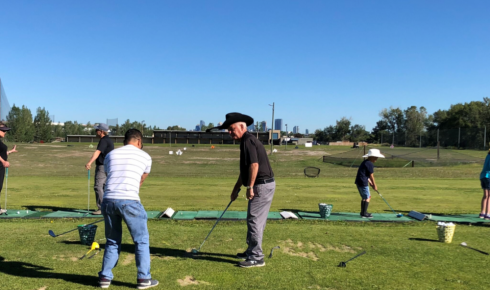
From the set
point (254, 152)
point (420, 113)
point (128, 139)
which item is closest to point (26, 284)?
point (128, 139)

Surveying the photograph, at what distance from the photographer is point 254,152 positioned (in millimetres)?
5500

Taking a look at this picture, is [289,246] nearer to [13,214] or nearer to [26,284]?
[26,284]

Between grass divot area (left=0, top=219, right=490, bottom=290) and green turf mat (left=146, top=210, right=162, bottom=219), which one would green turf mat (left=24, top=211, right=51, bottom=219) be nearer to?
grass divot area (left=0, top=219, right=490, bottom=290)

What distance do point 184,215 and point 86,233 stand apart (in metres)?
3.42

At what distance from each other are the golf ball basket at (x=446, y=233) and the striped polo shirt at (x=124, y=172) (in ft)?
18.3

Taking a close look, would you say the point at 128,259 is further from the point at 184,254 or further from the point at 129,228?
the point at 129,228

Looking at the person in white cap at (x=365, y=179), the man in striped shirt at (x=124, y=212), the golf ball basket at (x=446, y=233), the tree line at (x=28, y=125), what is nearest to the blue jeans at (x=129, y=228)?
the man in striped shirt at (x=124, y=212)

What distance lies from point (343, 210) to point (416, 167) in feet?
85.7

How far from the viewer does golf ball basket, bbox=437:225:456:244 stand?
6980 millimetres

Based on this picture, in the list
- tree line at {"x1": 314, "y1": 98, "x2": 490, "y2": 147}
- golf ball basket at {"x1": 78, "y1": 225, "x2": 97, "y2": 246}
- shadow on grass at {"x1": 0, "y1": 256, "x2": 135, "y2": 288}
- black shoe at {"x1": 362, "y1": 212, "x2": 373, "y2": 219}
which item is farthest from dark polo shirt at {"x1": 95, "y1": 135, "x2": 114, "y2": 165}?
tree line at {"x1": 314, "y1": 98, "x2": 490, "y2": 147}

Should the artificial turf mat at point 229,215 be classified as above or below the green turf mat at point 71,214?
above

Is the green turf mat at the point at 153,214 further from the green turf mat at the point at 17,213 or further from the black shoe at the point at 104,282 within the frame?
the black shoe at the point at 104,282

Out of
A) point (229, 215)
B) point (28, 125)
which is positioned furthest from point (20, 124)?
point (229, 215)

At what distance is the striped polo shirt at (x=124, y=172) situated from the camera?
15.1 ft
